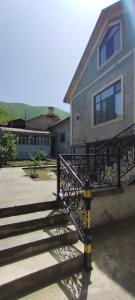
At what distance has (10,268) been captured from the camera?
10.4 ft

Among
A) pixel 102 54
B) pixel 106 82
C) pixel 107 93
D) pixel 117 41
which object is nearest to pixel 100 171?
pixel 107 93

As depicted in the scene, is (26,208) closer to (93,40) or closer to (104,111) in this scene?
(104,111)

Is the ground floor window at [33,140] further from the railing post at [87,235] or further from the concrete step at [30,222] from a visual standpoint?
the railing post at [87,235]

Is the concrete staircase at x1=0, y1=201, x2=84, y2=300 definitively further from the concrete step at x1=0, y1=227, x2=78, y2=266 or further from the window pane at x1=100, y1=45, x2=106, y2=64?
the window pane at x1=100, y1=45, x2=106, y2=64

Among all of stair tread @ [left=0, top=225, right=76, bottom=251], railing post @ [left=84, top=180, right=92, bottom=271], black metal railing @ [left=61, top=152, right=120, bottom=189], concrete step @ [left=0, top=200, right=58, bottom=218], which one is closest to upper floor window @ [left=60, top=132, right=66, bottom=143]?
black metal railing @ [left=61, top=152, right=120, bottom=189]

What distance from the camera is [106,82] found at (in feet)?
33.9

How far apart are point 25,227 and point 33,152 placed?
2098 centimetres

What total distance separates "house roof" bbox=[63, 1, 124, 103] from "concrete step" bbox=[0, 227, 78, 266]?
9318mm

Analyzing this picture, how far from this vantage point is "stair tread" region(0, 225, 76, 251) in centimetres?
353

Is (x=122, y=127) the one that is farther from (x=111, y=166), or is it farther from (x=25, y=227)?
(x=25, y=227)

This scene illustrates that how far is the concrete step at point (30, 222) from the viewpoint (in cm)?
386

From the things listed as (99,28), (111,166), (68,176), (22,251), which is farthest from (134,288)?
(99,28)

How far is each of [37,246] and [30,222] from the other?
1.78 feet

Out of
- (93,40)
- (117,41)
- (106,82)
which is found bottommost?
(106,82)
